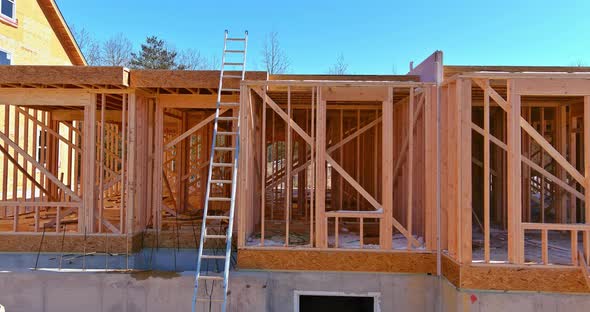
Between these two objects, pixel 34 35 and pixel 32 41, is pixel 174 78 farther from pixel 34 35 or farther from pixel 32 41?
pixel 34 35

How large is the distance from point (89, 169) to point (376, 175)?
20.5ft

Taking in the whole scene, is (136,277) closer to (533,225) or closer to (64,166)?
(533,225)

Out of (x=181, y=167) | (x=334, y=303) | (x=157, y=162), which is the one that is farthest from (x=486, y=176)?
(x=181, y=167)

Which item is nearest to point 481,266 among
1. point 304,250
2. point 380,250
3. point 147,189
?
point 380,250

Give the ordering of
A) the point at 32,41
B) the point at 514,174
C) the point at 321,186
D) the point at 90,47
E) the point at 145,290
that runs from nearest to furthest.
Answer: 1. the point at 514,174
2. the point at 145,290
3. the point at 321,186
4. the point at 32,41
5. the point at 90,47

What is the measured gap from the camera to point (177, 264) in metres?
7.70

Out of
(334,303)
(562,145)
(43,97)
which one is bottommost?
(334,303)

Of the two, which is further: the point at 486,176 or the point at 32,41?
the point at 32,41

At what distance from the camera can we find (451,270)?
19.5ft

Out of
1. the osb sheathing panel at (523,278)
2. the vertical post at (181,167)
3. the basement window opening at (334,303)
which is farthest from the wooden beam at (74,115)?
the osb sheathing panel at (523,278)

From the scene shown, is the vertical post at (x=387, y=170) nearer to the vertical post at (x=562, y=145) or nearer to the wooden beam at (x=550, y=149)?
the wooden beam at (x=550, y=149)

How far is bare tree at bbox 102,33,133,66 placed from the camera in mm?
34406

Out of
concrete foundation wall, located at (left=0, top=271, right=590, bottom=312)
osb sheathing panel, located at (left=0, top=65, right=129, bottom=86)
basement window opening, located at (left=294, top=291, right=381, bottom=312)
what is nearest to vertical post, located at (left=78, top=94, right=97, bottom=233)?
osb sheathing panel, located at (left=0, top=65, right=129, bottom=86)

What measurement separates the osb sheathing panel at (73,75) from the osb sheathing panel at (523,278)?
628cm
